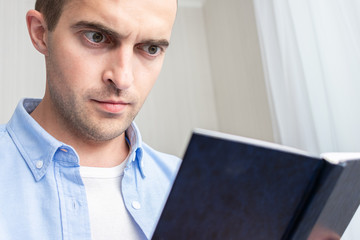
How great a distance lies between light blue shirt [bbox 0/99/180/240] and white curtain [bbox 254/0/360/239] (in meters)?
0.80

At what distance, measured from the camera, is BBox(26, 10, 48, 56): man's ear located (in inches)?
34.6

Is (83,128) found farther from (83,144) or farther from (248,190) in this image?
(248,190)

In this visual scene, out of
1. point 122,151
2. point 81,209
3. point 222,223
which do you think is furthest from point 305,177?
point 122,151

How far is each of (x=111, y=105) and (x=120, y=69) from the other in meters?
0.09

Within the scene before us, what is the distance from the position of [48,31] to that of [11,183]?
15.0 inches

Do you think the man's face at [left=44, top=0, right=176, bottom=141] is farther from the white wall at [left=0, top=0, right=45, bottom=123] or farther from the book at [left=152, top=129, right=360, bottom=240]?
the white wall at [left=0, top=0, right=45, bottom=123]

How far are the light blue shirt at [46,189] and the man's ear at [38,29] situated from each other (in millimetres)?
169

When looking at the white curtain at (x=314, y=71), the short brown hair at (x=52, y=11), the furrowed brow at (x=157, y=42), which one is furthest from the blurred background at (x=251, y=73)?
the short brown hair at (x=52, y=11)

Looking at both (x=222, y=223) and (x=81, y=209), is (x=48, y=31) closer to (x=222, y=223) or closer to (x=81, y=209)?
(x=81, y=209)

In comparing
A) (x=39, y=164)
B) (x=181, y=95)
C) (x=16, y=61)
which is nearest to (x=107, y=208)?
(x=39, y=164)

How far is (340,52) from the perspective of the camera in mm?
1297

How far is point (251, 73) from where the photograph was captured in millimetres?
2248

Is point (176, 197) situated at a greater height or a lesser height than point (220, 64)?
greater

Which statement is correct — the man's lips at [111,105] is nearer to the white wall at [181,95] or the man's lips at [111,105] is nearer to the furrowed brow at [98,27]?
the furrowed brow at [98,27]
